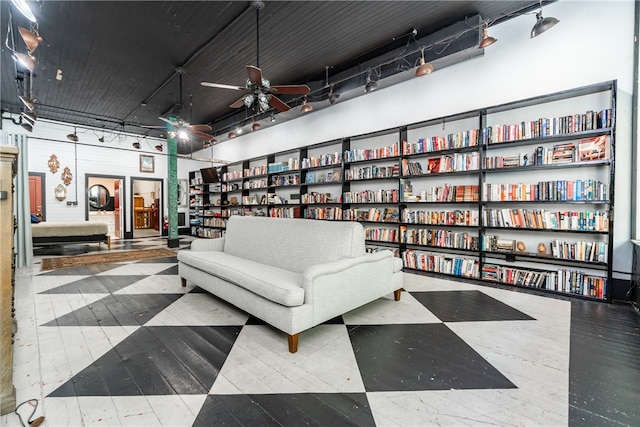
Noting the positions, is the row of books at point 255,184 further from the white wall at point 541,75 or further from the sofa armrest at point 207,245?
the sofa armrest at point 207,245

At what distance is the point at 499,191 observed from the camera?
3578 millimetres

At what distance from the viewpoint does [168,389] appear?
1518 millimetres

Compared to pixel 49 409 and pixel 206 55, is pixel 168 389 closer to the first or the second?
pixel 49 409

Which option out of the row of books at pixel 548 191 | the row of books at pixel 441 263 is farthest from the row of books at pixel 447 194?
the row of books at pixel 441 263

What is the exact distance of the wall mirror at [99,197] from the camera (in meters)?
10.7

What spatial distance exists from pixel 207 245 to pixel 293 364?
8.21ft

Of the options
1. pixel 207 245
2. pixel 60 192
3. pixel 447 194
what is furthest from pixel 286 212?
pixel 60 192

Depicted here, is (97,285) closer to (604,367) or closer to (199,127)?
(199,127)

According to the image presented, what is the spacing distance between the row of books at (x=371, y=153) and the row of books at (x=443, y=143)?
19cm

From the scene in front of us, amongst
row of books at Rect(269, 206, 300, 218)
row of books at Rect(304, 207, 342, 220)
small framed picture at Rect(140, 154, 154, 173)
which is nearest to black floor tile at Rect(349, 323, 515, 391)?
row of books at Rect(304, 207, 342, 220)

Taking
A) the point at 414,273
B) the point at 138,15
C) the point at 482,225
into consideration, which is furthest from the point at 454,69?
the point at 138,15

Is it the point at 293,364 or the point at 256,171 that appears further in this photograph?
the point at 256,171

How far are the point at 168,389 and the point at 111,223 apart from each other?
11.3m

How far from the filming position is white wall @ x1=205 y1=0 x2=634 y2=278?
2963mm
